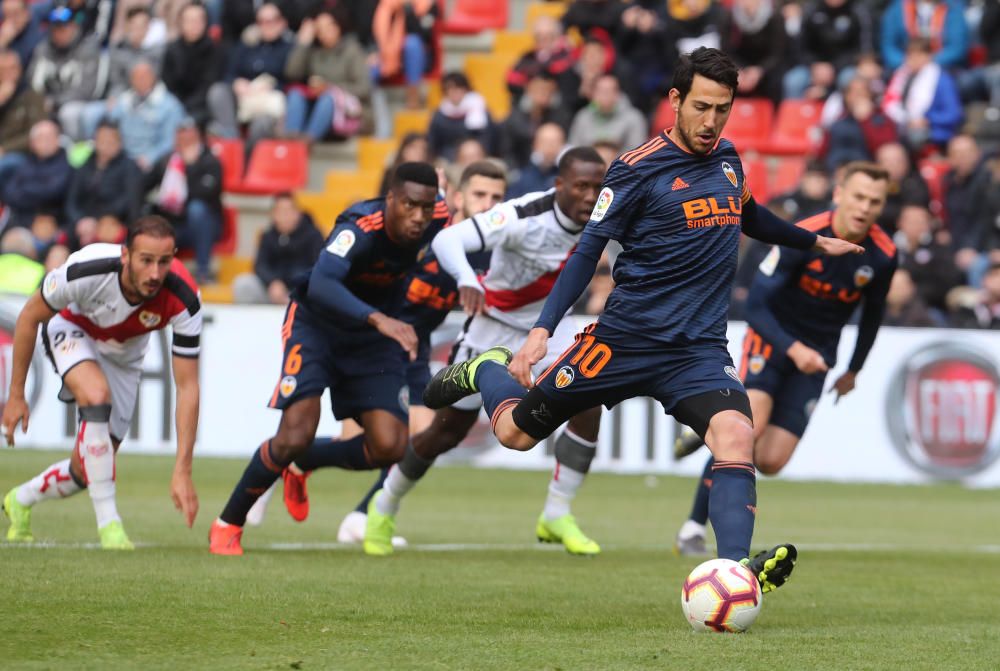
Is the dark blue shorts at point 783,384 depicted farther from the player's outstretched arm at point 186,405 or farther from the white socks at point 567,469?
the player's outstretched arm at point 186,405

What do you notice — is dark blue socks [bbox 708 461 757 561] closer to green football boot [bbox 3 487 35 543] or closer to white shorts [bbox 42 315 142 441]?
white shorts [bbox 42 315 142 441]

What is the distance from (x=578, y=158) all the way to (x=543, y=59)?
12.4m

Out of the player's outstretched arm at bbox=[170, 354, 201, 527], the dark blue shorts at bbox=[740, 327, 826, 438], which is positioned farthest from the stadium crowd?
the player's outstretched arm at bbox=[170, 354, 201, 527]

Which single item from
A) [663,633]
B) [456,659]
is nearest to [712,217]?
[663,633]

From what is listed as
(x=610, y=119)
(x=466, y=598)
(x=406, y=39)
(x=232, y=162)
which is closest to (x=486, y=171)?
(x=466, y=598)

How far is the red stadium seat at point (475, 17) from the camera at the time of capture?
79.9ft

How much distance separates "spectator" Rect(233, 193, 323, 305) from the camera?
19.5 m

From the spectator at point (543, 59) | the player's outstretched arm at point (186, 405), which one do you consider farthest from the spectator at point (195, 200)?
the player's outstretched arm at point (186, 405)

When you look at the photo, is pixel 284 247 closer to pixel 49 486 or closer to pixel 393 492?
pixel 393 492

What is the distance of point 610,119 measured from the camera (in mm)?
20469

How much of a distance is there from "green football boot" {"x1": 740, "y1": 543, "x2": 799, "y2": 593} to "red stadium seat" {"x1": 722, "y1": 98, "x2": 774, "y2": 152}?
49.5 feet

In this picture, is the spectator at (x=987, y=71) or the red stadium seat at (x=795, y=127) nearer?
the spectator at (x=987, y=71)

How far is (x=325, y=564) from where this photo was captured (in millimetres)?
8922

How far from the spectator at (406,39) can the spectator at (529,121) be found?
283 centimetres
